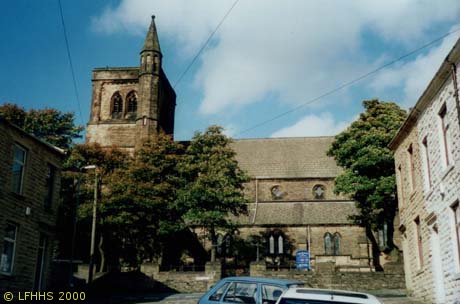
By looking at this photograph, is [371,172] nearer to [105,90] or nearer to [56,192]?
[56,192]

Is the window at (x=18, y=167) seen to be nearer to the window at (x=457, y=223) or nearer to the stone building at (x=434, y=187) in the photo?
the stone building at (x=434, y=187)

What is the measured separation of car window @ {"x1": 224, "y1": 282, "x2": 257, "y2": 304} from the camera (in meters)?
11.1

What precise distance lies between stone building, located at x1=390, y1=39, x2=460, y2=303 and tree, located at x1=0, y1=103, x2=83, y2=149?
2975 centimetres

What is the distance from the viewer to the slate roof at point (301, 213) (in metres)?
41.4

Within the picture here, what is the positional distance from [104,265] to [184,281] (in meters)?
7.93

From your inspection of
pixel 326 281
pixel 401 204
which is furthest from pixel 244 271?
pixel 401 204

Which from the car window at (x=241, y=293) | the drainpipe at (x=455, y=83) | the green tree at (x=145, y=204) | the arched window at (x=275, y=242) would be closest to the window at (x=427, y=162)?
the drainpipe at (x=455, y=83)

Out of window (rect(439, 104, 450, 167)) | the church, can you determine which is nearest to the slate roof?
the church

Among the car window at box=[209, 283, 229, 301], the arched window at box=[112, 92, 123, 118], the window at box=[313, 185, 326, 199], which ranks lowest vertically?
the car window at box=[209, 283, 229, 301]

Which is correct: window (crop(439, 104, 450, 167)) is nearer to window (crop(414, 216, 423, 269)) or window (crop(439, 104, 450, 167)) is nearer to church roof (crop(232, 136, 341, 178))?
window (crop(414, 216, 423, 269))

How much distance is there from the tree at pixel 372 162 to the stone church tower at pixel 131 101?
51.1ft

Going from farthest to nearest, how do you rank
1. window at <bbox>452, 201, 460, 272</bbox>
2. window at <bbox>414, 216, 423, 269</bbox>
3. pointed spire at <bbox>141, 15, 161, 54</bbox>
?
1. pointed spire at <bbox>141, 15, 161, 54</bbox>
2. window at <bbox>414, 216, 423, 269</bbox>
3. window at <bbox>452, 201, 460, 272</bbox>

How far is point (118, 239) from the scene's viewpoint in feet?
113

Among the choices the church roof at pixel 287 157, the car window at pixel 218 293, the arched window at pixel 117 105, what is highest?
the arched window at pixel 117 105
